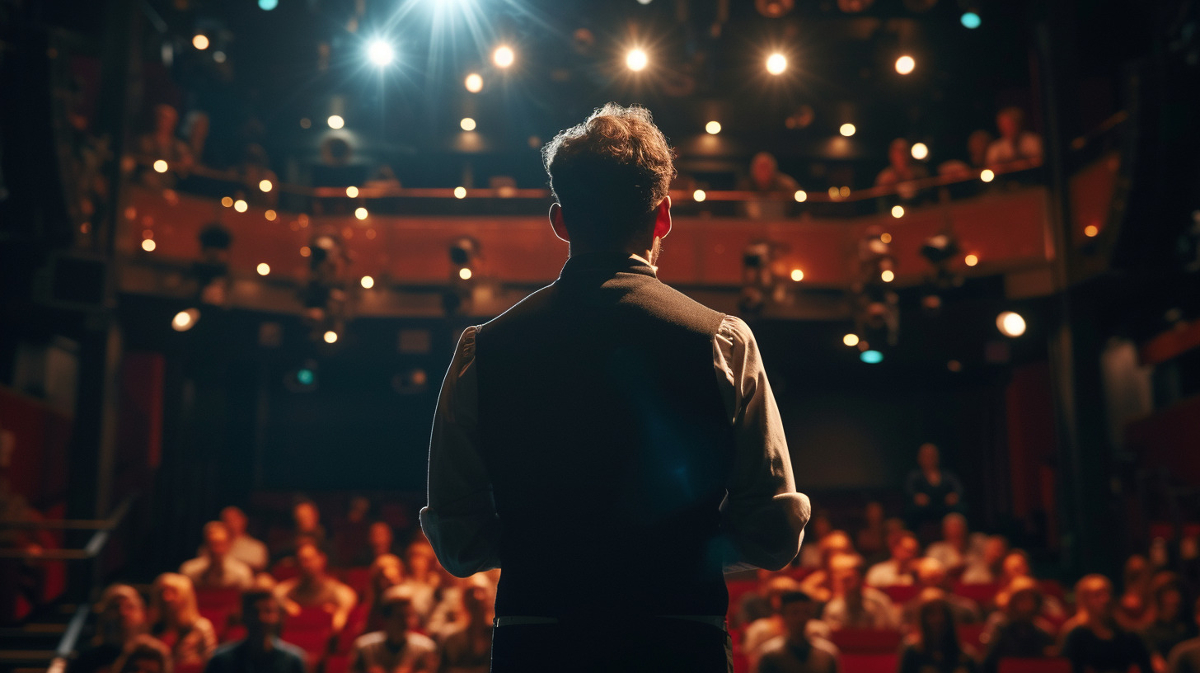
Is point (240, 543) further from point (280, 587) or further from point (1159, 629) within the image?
point (1159, 629)

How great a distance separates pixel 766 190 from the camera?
11.3 m

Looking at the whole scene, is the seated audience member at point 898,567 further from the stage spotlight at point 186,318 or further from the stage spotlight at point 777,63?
the stage spotlight at point 186,318

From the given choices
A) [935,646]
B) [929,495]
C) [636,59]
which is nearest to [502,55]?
[636,59]

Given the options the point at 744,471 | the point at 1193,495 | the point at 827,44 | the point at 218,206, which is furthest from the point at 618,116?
the point at 827,44

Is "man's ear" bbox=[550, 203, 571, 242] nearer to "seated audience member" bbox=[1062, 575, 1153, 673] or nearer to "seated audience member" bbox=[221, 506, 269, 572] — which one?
"seated audience member" bbox=[1062, 575, 1153, 673]

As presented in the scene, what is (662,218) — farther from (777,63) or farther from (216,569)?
(777,63)

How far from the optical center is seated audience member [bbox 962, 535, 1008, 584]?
25.3ft

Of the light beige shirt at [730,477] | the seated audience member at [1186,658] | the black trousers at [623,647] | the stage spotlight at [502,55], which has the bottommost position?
the seated audience member at [1186,658]

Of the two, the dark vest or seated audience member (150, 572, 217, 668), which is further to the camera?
seated audience member (150, 572, 217, 668)

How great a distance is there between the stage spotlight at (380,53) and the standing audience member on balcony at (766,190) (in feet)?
15.3

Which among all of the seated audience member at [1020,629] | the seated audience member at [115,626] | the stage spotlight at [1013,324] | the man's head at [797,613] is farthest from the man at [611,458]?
the stage spotlight at [1013,324]

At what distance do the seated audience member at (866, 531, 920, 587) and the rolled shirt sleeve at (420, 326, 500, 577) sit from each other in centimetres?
665

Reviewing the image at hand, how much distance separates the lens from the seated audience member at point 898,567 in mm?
7539

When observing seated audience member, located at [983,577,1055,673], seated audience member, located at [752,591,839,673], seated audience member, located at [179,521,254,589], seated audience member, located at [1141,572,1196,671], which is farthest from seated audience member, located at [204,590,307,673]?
seated audience member, located at [1141,572,1196,671]
